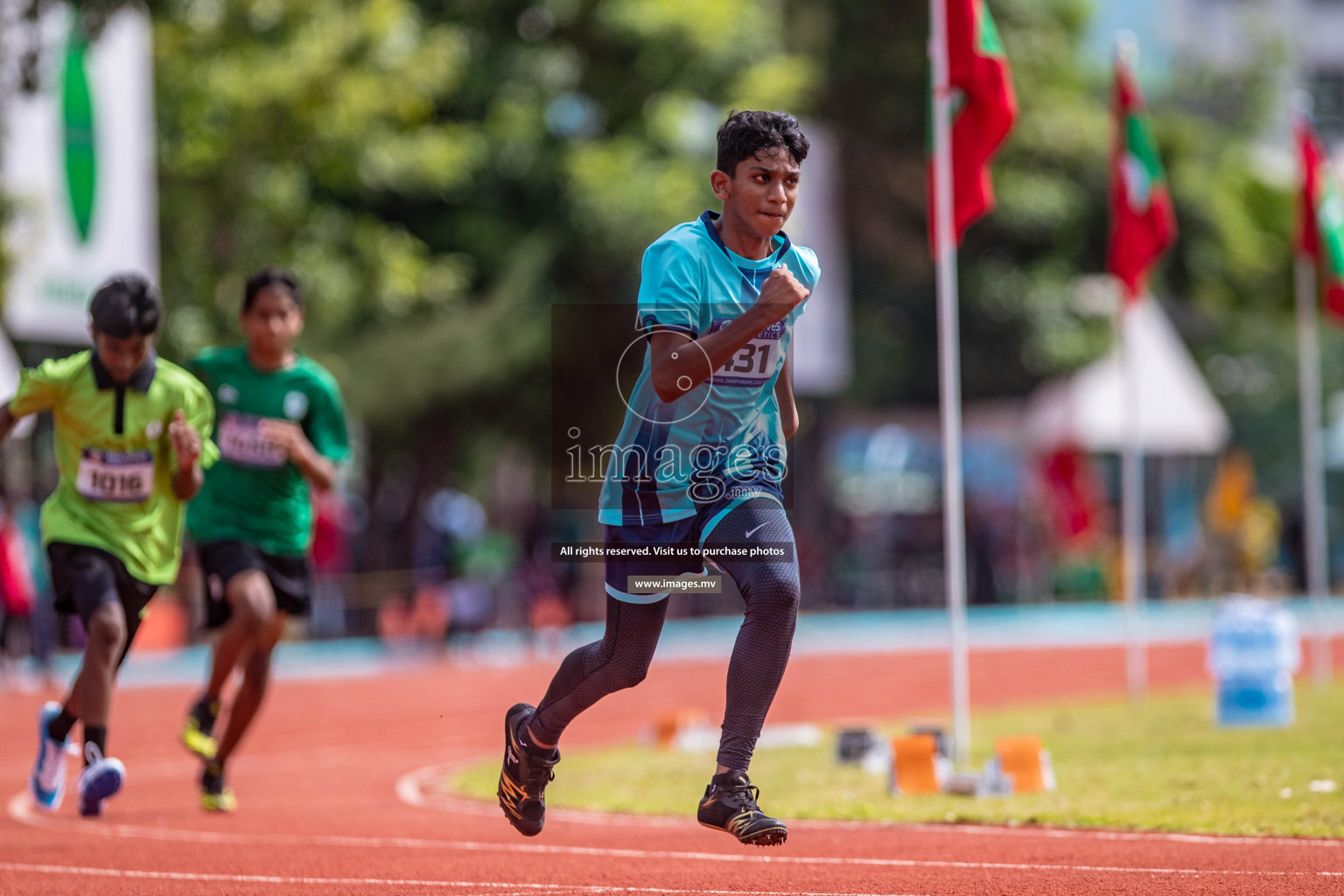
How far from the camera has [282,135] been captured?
70.9 feet

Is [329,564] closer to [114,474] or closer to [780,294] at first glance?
[114,474]

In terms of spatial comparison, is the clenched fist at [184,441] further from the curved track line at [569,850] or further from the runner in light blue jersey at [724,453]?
the runner in light blue jersey at [724,453]

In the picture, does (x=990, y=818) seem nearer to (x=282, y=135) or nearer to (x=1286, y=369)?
(x=282, y=135)

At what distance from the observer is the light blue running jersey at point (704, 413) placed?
5672 mm

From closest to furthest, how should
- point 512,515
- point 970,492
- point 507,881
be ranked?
point 507,881, point 512,515, point 970,492

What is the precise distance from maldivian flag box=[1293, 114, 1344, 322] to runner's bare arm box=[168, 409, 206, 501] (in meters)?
11.5

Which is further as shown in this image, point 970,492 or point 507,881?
point 970,492

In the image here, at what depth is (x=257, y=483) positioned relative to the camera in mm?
8984

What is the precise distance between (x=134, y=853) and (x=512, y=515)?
25.3 m

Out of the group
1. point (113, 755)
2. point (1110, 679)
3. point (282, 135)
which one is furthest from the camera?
point (282, 135)

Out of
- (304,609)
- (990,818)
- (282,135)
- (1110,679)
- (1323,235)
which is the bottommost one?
(1110,679)

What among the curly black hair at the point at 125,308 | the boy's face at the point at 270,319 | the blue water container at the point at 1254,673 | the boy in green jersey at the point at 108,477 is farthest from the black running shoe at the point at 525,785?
the blue water container at the point at 1254,673

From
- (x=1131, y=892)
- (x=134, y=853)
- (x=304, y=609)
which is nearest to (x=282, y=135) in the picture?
(x=304, y=609)

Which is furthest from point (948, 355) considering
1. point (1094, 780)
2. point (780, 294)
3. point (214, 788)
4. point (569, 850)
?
point (780, 294)
